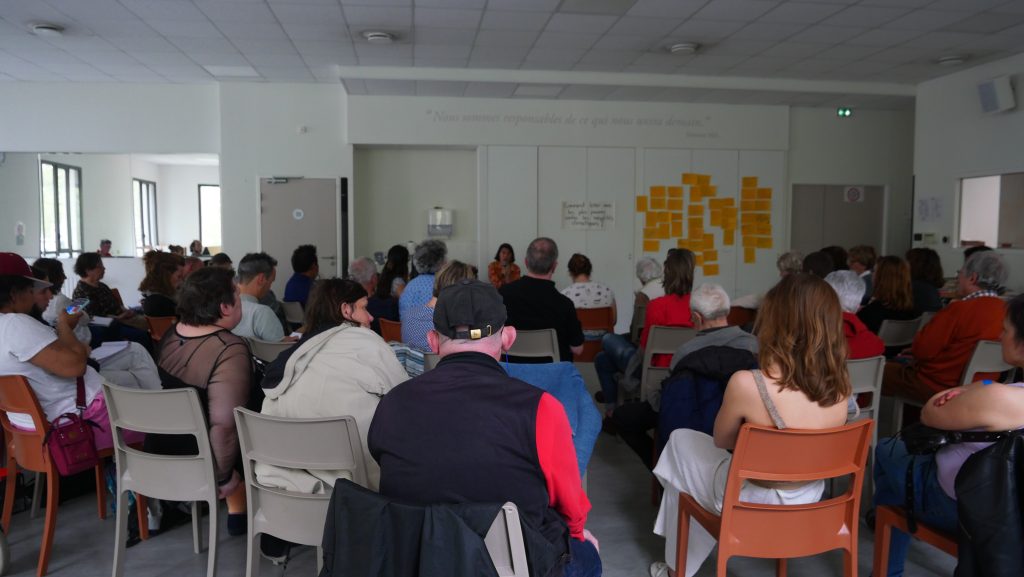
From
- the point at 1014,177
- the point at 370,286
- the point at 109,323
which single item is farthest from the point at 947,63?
the point at 109,323

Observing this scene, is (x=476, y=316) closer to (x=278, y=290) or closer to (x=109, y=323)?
(x=109, y=323)

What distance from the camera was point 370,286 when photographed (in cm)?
536

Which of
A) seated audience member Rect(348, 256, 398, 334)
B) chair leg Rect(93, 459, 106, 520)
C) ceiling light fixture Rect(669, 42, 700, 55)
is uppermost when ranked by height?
ceiling light fixture Rect(669, 42, 700, 55)

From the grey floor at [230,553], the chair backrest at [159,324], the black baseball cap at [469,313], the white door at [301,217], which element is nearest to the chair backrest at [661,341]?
the grey floor at [230,553]

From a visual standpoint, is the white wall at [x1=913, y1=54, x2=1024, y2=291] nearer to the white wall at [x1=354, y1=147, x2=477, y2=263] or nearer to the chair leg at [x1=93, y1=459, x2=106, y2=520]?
the white wall at [x1=354, y1=147, x2=477, y2=263]

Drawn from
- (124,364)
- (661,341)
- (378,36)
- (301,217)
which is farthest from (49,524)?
(301,217)

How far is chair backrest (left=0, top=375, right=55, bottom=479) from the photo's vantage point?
2.69m

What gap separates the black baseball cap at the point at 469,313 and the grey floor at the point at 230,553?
61.4 inches

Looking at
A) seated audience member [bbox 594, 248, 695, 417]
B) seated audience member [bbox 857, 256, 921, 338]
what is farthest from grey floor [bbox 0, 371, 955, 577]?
seated audience member [bbox 857, 256, 921, 338]

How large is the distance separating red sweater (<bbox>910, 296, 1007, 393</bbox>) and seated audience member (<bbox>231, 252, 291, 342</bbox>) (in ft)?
11.3

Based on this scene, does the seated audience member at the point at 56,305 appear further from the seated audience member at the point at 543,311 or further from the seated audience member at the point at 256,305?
the seated audience member at the point at 543,311

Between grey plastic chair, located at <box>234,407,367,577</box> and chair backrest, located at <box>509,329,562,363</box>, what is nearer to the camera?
grey plastic chair, located at <box>234,407,367,577</box>

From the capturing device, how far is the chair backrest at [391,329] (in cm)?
427

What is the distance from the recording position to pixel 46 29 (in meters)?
5.95
